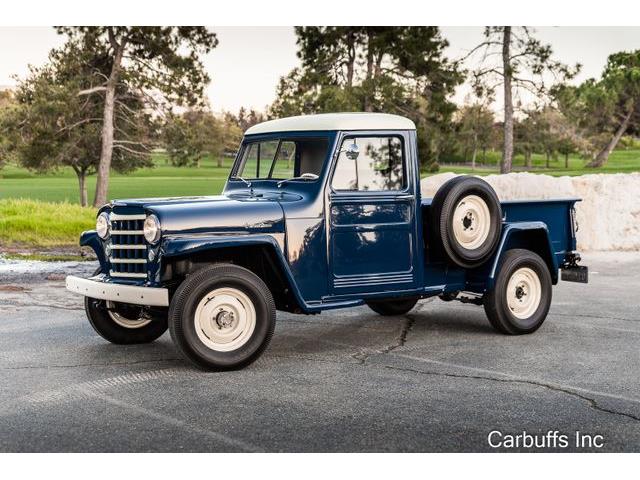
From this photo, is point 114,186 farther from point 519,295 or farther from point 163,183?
point 519,295

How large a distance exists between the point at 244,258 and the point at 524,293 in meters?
3.11

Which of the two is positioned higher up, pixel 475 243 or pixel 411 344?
pixel 475 243

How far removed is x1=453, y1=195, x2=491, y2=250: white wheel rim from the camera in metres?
8.12

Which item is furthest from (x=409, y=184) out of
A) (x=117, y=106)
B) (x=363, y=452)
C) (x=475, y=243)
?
(x=117, y=106)

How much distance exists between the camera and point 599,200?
18.5 metres

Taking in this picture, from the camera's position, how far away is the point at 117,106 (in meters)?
35.0

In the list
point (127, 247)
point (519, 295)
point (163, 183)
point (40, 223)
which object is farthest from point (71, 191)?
point (127, 247)

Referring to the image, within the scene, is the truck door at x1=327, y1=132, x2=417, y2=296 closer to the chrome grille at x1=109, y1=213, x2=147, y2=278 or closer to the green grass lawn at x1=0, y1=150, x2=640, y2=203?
the chrome grille at x1=109, y1=213, x2=147, y2=278

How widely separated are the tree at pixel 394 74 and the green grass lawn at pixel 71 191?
6.22 m

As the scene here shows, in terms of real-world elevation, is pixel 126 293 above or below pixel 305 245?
below

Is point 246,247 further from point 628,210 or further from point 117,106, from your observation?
point 117,106

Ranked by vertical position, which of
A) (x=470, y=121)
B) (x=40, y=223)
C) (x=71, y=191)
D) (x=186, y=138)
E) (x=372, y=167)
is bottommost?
(x=40, y=223)

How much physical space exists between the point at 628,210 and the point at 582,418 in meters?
13.9

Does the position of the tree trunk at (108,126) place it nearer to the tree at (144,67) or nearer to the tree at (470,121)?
the tree at (144,67)
